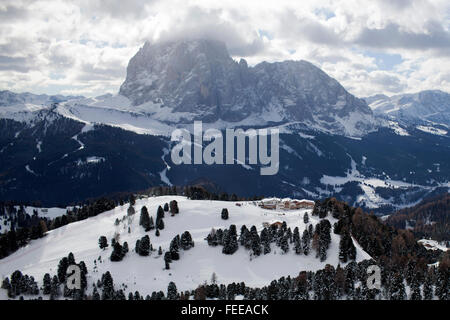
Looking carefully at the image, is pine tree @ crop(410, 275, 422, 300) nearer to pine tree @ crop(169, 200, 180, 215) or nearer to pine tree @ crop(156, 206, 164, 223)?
pine tree @ crop(169, 200, 180, 215)

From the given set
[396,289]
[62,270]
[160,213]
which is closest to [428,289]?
[396,289]

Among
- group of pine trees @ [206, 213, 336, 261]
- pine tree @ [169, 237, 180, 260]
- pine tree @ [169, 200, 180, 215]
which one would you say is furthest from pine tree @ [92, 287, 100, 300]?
pine tree @ [169, 200, 180, 215]

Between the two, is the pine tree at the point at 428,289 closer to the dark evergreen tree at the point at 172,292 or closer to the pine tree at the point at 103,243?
the dark evergreen tree at the point at 172,292

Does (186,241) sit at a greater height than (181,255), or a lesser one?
greater

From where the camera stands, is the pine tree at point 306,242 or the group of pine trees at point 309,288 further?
the pine tree at point 306,242

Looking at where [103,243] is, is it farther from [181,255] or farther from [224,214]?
[224,214]

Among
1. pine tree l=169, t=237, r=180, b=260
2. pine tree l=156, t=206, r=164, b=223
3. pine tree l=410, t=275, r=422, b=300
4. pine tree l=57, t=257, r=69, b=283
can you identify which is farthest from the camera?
pine tree l=156, t=206, r=164, b=223

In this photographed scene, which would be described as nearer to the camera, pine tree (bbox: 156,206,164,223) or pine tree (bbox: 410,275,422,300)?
pine tree (bbox: 410,275,422,300)

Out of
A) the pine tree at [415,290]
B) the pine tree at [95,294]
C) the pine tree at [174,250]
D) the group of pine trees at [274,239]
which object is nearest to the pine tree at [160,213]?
the pine tree at [174,250]
